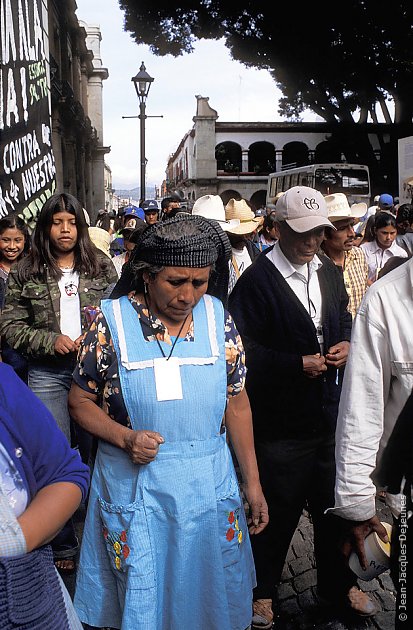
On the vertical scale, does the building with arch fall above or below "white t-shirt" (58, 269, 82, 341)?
above

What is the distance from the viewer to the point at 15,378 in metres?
1.87

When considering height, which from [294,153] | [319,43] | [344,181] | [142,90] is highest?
[319,43]

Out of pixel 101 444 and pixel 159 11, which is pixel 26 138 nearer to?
pixel 101 444

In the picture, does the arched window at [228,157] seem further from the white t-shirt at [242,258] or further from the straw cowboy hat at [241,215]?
the white t-shirt at [242,258]

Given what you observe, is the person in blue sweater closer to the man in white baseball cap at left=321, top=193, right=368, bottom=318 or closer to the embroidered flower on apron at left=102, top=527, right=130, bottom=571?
the embroidered flower on apron at left=102, top=527, right=130, bottom=571

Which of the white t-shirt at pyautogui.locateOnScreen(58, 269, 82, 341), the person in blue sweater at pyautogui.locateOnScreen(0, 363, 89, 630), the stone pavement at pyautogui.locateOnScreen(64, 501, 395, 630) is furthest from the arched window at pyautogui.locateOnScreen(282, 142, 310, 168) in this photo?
the person in blue sweater at pyautogui.locateOnScreen(0, 363, 89, 630)

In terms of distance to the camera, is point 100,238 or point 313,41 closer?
point 100,238

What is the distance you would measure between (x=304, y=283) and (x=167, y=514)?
154 centimetres

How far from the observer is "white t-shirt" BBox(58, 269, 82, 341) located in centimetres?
422

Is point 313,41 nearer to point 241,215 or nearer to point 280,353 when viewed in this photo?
point 241,215

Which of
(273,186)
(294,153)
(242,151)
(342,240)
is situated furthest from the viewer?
(294,153)

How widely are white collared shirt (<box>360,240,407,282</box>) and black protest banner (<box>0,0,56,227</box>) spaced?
12.4 feet

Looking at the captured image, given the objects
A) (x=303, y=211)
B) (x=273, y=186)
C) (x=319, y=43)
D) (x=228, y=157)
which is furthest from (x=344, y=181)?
(x=303, y=211)

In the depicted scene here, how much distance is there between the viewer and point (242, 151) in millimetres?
51406
